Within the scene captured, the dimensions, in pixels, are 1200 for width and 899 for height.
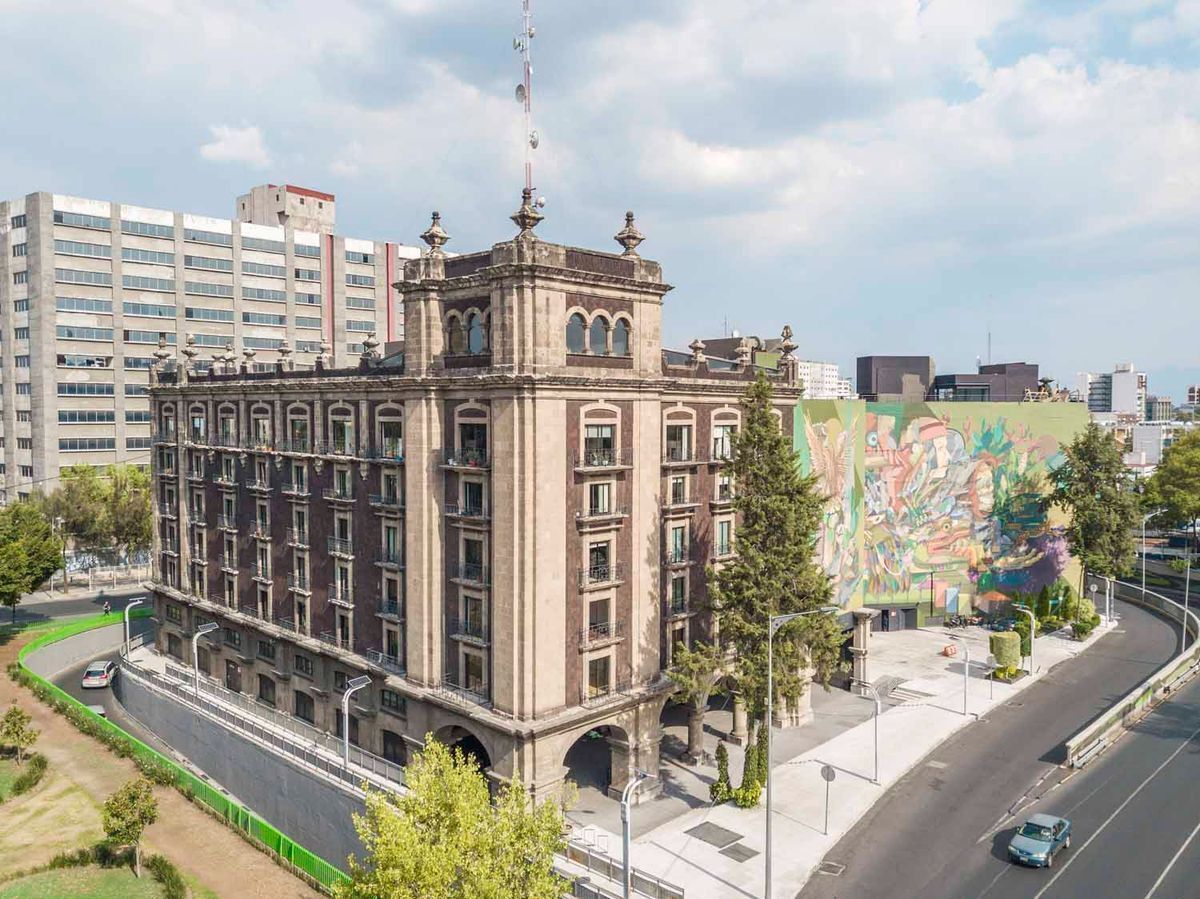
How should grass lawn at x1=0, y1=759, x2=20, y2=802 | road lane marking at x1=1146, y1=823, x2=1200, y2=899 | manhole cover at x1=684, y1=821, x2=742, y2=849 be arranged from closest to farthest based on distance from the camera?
road lane marking at x1=1146, y1=823, x2=1200, y2=899 → manhole cover at x1=684, y1=821, x2=742, y2=849 → grass lawn at x1=0, y1=759, x2=20, y2=802

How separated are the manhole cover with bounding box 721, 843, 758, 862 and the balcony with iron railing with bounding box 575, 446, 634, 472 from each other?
1951cm

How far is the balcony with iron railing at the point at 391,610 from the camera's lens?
158ft

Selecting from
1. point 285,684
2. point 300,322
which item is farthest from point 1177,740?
point 300,322

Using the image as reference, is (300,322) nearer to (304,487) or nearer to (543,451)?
(304,487)

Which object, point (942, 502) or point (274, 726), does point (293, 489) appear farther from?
point (942, 502)

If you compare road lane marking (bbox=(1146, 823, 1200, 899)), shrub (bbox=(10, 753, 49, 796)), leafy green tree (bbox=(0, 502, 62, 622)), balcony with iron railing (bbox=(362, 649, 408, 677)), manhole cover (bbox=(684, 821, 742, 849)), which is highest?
leafy green tree (bbox=(0, 502, 62, 622))

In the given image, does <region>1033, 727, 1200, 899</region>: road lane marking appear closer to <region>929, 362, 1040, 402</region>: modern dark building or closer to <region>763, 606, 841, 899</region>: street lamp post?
<region>763, 606, 841, 899</region>: street lamp post

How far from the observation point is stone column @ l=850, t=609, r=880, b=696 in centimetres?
6181

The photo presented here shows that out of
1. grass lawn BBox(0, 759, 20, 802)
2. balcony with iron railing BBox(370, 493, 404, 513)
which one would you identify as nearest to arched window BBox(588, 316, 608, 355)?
balcony with iron railing BBox(370, 493, 404, 513)

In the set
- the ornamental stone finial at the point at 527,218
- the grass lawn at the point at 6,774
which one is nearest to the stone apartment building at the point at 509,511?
the ornamental stone finial at the point at 527,218

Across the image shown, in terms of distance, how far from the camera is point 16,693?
208 feet

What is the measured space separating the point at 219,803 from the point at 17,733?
52.6ft

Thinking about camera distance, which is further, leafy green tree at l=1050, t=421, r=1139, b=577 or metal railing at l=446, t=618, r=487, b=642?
leafy green tree at l=1050, t=421, r=1139, b=577

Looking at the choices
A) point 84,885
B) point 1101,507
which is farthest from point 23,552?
point 1101,507
